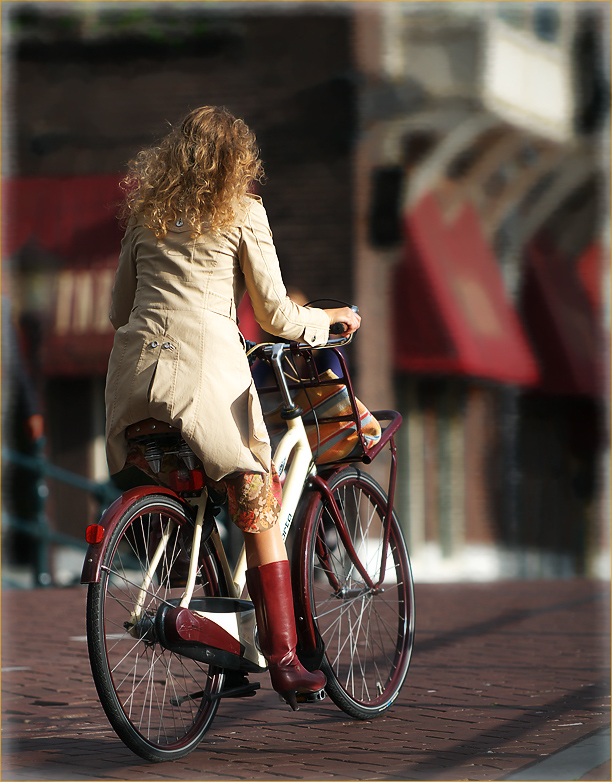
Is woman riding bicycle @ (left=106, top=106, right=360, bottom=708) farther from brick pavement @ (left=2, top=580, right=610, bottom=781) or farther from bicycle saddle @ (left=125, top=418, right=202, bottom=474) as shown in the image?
brick pavement @ (left=2, top=580, right=610, bottom=781)

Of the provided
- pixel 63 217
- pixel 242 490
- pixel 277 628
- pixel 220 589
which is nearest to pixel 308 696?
pixel 277 628

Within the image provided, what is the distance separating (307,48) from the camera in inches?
488

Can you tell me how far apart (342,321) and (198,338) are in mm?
671

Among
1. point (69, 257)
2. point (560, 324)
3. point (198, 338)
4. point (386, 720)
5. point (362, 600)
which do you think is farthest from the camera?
point (560, 324)

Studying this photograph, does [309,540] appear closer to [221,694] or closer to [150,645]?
[221,694]

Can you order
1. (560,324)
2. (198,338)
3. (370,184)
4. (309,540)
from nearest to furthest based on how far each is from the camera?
1. (198,338)
2. (309,540)
3. (370,184)
4. (560,324)

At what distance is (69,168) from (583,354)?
261 inches

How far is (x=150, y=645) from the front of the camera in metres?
3.38

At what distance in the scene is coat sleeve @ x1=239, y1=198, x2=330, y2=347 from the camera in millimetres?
3486

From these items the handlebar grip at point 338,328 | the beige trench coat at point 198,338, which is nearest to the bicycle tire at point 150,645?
the beige trench coat at point 198,338

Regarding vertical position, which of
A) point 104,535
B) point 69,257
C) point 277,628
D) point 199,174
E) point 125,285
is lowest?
point 277,628

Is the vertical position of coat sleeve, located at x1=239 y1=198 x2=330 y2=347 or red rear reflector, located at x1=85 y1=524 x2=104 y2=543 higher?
coat sleeve, located at x1=239 y1=198 x2=330 y2=347

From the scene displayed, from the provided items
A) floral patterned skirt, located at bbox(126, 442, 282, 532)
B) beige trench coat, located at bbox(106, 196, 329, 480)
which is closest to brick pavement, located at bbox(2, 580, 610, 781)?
floral patterned skirt, located at bbox(126, 442, 282, 532)

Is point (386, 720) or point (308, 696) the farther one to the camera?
point (386, 720)
